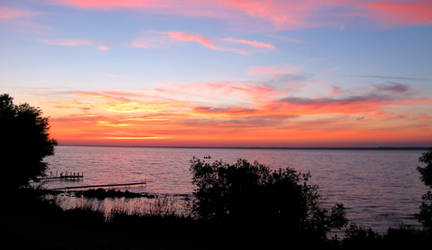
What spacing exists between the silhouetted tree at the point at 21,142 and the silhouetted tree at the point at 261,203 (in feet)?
86.7

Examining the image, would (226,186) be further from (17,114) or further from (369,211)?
(369,211)

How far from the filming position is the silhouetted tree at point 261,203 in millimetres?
15531

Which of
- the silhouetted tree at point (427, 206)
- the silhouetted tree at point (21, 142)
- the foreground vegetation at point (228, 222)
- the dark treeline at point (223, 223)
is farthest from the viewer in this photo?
the silhouetted tree at point (21, 142)

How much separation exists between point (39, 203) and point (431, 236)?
2188cm

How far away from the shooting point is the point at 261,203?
51.3 ft

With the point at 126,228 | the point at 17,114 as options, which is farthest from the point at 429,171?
the point at 17,114

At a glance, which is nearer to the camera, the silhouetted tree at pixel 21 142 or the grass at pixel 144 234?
the grass at pixel 144 234

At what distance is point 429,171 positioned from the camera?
20422 millimetres

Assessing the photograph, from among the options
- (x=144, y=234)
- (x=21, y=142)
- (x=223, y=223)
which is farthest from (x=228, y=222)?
(x=21, y=142)

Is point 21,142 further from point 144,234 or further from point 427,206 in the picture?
point 427,206

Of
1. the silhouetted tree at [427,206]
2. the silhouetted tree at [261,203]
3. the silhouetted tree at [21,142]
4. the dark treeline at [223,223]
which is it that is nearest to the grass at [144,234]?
the dark treeline at [223,223]

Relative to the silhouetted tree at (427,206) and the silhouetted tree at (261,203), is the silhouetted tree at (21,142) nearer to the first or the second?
the silhouetted tree at (261,203)

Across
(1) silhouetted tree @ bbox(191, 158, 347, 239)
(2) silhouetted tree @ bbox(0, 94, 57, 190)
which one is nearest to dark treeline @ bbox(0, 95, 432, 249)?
(1) silhouetted tree @ bbox(191, 158, 347, 239)

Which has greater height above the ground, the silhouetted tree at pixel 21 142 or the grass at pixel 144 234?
the silhouetted tree at pixel 21 142
